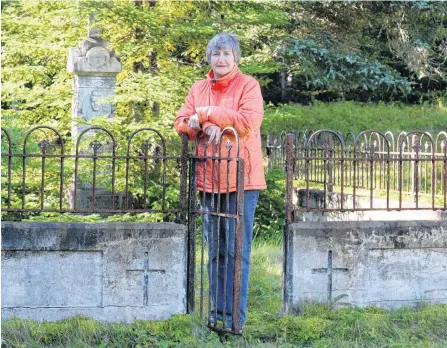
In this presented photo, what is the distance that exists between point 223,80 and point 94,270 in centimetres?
164

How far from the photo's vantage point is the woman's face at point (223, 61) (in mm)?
5891

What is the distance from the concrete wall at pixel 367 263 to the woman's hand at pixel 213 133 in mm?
1069

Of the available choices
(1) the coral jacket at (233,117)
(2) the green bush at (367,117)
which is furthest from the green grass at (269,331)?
(2) the green bush at (367,117)

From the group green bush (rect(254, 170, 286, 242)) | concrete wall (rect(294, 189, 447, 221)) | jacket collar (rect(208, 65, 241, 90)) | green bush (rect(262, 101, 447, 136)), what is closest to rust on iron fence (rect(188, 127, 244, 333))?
jacket collar (rect(208, 65, 241, 90))

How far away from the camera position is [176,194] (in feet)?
36.2

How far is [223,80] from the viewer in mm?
5949

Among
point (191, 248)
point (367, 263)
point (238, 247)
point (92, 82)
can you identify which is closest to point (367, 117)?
point (92, 82)

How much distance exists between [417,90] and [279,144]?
13422 mm

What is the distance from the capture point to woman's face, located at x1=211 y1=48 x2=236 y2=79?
589 centimetres

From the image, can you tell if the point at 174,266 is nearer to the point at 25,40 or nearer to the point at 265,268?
the point at 265,268

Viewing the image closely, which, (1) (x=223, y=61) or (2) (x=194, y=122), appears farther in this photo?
(2) (x=194, y=122)

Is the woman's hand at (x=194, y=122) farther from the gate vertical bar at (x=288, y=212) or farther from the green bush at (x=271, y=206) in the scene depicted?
the green bush at (x=271, y=206)

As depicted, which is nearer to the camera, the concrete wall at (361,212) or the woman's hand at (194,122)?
the woman's hand at (194,122)

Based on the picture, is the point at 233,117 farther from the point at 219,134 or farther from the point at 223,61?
the point at 223,61
